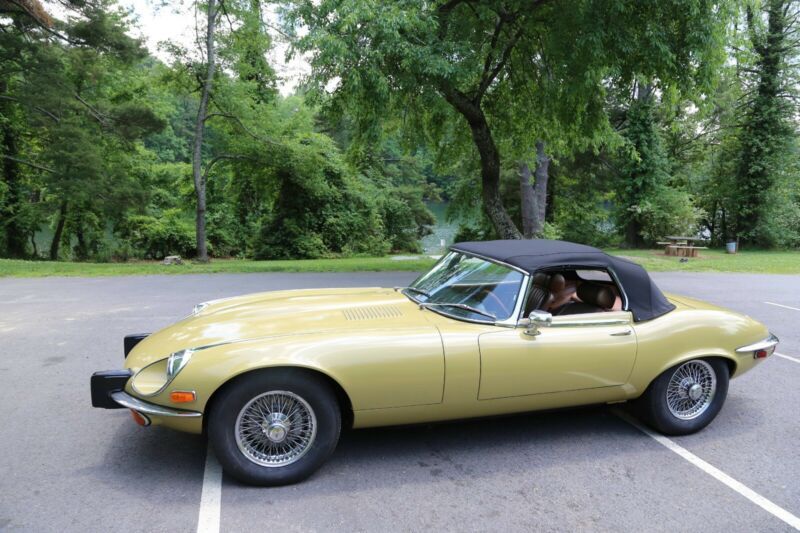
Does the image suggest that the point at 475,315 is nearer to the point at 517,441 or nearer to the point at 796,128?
the point at 517,441

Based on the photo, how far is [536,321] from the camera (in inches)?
134

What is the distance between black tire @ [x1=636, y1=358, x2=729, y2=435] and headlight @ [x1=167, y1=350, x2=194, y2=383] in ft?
10.2

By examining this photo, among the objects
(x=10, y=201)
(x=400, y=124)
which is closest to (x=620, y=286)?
(x=400, y=124)

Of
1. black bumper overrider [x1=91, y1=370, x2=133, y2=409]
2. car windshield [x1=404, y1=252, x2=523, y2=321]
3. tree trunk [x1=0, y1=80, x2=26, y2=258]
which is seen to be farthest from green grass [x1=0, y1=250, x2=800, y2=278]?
black bumper overrider [x1=91, y1=370, x2=133, y2=409]

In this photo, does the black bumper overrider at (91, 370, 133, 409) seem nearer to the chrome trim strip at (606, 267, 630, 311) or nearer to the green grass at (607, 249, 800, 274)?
the chrome trim strip at (606, 267, 630, 311)

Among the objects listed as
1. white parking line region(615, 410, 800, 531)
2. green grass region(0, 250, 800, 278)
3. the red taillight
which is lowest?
white parking line region(615, 410, 800, 531)

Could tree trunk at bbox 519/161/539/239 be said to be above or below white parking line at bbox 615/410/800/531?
above

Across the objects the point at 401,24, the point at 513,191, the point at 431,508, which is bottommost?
the point at 431,508

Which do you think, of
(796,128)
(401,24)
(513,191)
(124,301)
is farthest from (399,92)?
(796,128)

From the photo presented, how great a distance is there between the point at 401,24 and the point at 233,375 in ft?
25.7

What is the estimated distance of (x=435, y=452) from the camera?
11.7 ft

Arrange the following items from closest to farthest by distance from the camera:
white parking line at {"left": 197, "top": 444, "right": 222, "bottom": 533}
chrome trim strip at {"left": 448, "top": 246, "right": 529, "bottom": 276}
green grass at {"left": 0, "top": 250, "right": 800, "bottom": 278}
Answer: white parking line at {"left": 197, "top": 444, "right": 222, "bottom": 533} → chrome trim strip at {"left": 448, "top": 246, "right": 529, "bottom": 276} → green grass at {"left": 0, "top": 250, "right": 800, "bottom": 278}

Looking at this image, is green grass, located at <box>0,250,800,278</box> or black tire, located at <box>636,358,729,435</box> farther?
green grass, located at <box>0,250,800,278</box>

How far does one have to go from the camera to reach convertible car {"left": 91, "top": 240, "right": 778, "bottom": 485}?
304cm
